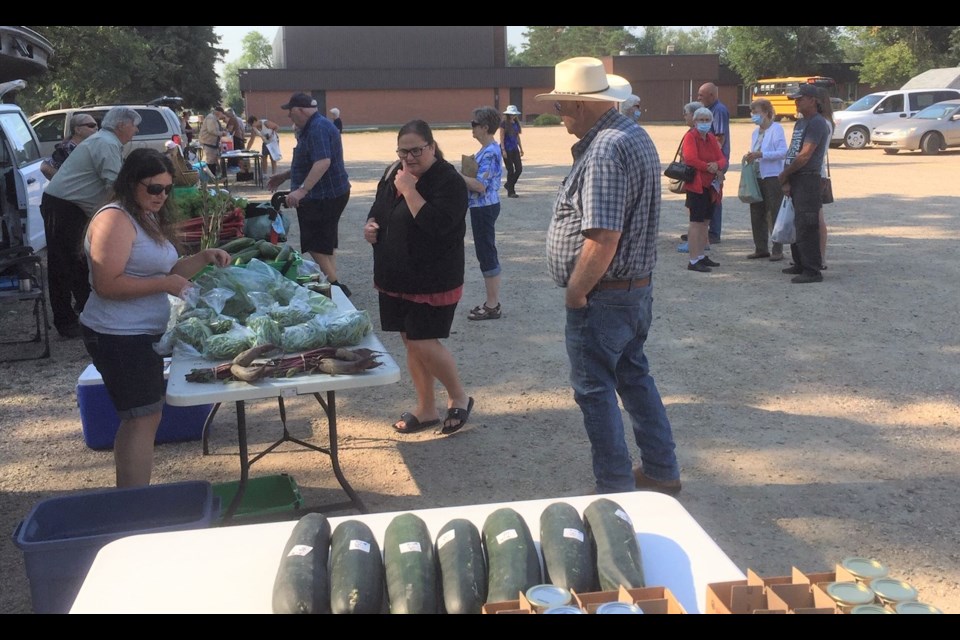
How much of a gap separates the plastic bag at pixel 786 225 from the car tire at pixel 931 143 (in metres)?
17.3

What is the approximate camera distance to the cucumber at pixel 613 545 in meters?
1.93

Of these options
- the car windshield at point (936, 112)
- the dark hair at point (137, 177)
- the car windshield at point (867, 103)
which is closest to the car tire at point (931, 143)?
the car windshield at point (936, 112)

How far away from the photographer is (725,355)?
674 centimetres

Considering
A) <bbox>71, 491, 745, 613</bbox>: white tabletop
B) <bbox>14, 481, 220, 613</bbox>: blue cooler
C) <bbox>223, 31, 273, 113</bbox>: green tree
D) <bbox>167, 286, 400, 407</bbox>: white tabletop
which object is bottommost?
<bbox>14, 481, 220, 613</bbox>: blue cooler

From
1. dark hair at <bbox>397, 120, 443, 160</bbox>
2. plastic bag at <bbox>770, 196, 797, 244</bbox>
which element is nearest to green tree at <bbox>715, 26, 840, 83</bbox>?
plastic bag at <bbox>770, 196, 797, 244</bbox>

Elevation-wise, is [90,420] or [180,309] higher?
[180,309]

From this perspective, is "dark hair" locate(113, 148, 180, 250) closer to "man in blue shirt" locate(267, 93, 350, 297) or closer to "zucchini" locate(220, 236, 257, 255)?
"zucchini" locate(220, 236, 257, 255)

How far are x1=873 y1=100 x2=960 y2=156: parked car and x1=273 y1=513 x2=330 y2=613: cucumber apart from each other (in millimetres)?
24842

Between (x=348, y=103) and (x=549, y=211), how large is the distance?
1917 inches

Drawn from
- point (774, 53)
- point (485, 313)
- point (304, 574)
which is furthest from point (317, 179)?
point (774, 53)

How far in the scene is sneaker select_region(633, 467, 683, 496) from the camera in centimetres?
434
